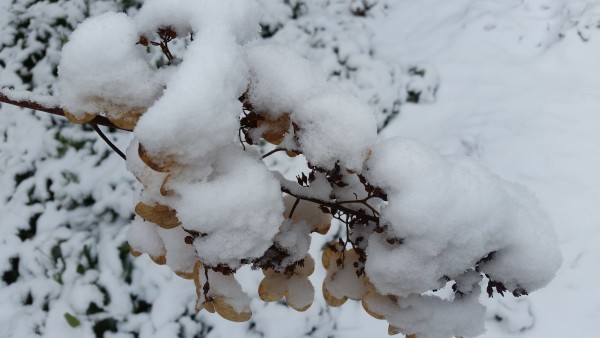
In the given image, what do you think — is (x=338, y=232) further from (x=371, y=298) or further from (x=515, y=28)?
(x=515, y=28)

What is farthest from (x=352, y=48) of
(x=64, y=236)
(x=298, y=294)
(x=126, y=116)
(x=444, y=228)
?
(x=126, y=116)

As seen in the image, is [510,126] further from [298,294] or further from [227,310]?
[227,310]

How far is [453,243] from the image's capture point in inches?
33.2

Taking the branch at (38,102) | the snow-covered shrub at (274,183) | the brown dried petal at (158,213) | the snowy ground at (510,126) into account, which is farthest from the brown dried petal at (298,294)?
the snowy ground at (510,126)

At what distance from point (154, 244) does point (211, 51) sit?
16.8 inches

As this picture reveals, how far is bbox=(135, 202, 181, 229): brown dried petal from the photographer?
76 cm

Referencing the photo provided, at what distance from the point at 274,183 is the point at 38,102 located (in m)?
0.38

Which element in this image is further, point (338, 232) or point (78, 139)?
point (78, 139)

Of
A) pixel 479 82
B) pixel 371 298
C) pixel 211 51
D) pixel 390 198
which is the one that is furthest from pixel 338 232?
pixel 211 51

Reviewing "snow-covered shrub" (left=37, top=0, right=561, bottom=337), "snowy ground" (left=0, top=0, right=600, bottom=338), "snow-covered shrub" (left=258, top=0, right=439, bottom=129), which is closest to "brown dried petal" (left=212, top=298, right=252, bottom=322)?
"snow-covered shrub" (left=37, top=0, right=561, bottom=337)

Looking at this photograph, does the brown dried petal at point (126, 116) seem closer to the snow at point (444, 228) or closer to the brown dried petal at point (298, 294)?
the snow at point (444, 228)

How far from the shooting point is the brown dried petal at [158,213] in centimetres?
76

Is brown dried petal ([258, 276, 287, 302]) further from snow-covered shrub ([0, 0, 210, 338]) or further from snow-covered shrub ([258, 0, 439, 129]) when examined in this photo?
snow-covered shrub ([258, 0, 439, 129])

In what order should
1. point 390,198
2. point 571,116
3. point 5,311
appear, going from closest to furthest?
point 390,198 → point 5,311 → point 571,116
